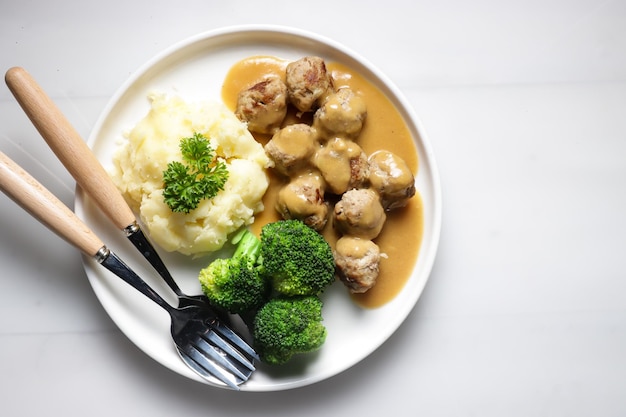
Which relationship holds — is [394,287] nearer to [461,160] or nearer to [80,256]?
[461,160]

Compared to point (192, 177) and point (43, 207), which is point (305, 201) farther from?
point (43, 207)

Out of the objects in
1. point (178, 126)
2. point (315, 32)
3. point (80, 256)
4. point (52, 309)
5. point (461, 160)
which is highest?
point (315, 32)

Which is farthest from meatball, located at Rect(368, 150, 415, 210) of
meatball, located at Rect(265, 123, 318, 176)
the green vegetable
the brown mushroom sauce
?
the green vegetable

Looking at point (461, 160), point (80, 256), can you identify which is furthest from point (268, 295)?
point (461, 160)

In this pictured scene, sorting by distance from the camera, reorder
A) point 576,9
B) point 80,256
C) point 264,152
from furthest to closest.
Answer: point 576,9 < point 80,256 < point 264,152

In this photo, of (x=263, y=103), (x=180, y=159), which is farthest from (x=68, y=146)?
(x=263, y=103)

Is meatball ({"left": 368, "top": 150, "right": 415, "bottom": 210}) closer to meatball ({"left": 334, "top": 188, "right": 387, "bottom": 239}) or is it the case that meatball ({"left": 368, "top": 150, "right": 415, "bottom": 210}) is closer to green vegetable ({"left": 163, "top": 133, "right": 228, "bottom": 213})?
meatball ({"left": 334, "top": 188, "right": 387, "bottom": 239})
